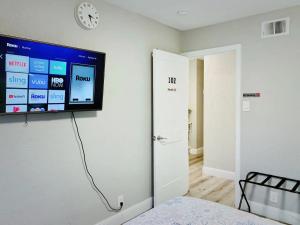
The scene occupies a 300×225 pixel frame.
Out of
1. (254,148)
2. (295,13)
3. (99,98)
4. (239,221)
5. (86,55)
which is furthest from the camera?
(254,148)

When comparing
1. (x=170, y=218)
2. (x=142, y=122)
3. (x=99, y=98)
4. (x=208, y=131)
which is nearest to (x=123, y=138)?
(x=142, y=122)

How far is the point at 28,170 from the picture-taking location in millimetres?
1919

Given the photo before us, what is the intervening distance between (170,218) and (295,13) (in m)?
2.53

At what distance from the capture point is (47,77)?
1868 millimetres

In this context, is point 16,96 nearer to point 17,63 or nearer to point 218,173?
point 17,63

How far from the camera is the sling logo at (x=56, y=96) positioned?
6.27 ft

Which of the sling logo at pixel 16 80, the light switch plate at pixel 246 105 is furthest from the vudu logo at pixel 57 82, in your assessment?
the light switch plate at pixel 246 105

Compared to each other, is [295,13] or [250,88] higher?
[295,13]

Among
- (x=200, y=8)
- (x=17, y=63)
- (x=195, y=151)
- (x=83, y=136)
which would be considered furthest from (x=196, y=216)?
(x=195, y=151)

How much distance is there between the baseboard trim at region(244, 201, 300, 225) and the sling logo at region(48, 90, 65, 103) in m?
2.58

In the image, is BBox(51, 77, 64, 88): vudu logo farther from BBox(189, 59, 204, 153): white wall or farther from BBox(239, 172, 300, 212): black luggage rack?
BBox(189, 59, 204, 153): white wall

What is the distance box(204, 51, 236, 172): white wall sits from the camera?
4164mm

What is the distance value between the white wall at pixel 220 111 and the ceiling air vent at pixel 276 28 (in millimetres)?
1279

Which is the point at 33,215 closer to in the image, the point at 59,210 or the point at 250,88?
the point at 59,210
